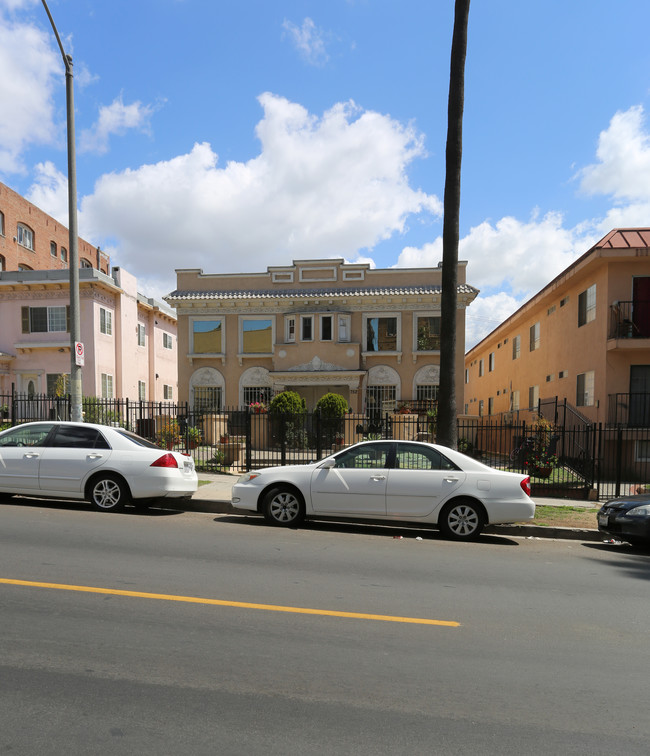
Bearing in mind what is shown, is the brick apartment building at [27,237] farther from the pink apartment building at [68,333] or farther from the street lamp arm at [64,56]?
the street lamp arm at [64,56]

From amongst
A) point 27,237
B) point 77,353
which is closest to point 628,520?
point 77,353

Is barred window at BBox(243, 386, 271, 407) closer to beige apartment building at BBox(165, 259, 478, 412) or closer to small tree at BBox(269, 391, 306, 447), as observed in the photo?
beige apartment building at BBox(165, 259, 478, 412)

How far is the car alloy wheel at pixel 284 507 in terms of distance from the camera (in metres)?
8.61

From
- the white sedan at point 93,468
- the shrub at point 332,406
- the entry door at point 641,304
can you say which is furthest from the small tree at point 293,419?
the entry door at point 641,304

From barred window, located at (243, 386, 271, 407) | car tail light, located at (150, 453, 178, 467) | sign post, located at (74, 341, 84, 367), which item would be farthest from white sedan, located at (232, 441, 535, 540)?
barred window, located at (243, 386, 271, 407)

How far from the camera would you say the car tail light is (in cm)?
922

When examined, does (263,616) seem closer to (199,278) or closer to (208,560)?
(208,560)

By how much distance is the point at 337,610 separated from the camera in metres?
4.86

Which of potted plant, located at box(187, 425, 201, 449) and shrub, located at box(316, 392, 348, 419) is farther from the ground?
shrub, located at box(316, 392, 348, 419)

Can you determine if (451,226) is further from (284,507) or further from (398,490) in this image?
(284,507)

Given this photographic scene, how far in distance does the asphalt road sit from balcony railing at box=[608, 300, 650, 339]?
12119mm

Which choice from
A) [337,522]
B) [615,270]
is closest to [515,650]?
[337,522]

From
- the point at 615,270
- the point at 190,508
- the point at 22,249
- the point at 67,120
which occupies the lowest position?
the point at 190,508

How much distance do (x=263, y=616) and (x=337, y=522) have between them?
479cm
